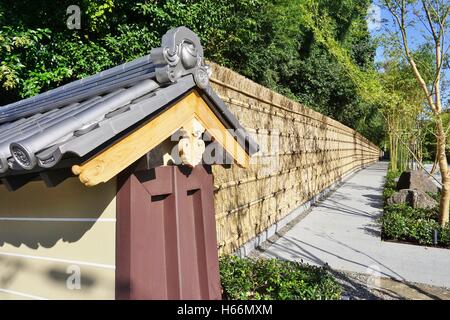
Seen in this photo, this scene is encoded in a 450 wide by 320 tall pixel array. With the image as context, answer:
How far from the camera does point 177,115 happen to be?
2.12m

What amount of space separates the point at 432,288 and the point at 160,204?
4.10m

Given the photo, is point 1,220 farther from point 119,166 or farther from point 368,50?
point 368,50

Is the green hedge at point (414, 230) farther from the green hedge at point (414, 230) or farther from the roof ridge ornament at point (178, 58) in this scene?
the roof ridge ornament at point (178, 58)

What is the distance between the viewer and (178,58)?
2.08 metres

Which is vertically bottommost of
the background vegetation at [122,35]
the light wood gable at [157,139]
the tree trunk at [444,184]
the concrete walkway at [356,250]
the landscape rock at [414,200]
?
the concrete walkway at [356,250]

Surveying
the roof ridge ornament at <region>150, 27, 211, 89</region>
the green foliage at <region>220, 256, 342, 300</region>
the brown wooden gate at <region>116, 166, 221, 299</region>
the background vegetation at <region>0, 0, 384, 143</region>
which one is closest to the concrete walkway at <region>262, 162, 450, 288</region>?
the green foliage at <region>220, 256, 342, 300</region>

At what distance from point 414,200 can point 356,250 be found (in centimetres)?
363

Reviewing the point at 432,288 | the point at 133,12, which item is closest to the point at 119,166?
the point at 432,288

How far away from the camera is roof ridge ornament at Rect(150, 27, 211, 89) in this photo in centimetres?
202

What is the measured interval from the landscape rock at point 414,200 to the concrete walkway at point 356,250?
0.63 meters

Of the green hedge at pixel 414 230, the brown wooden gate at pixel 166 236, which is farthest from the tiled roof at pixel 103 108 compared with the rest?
the green hedge at pixel 414 230

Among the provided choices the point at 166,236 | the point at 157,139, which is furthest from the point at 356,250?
the point at 157,139

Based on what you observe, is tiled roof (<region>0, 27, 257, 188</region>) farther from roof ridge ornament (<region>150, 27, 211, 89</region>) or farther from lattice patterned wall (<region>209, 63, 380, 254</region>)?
lattice patterned wall (<region>209, 63, 380, 254</region>)

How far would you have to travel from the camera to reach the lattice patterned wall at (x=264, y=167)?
16.2 ft
